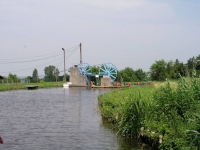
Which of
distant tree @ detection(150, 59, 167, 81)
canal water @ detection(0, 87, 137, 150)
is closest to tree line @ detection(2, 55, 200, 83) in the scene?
distant tree @ detection(150, 59, 167, 81)

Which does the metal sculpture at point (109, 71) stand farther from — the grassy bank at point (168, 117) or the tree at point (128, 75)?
the grassy bank at point (168, 117)

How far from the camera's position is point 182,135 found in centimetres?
1031

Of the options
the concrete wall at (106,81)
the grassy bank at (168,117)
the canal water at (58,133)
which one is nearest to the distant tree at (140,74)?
the concrete wall at (106,81)

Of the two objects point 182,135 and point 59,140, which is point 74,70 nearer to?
point 59,140

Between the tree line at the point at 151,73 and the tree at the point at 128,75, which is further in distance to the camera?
the tree at the point at 128,75

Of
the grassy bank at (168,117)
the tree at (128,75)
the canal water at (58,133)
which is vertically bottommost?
the canal water at (58,133)

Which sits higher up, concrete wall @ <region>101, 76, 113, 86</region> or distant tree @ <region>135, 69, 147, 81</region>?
distant tree @ <region>135, 69, 147, 81</region>

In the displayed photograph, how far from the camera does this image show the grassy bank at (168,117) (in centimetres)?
1008

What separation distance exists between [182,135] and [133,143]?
340 cm

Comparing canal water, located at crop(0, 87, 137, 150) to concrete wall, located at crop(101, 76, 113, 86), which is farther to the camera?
concrete wall, located at crop(101, 76, 113, 86)

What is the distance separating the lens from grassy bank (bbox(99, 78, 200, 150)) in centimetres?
1008

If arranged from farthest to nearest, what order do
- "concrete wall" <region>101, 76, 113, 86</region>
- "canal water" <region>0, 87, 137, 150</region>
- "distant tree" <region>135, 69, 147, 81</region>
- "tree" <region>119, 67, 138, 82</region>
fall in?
1. "distant tree" <region>135, 69, 147, 81</region>
2. "tree" <region>119, 67, 138, 82</region>
3. "concrete wall" <region>101, 76, 113, 86</region>
4. "canal water" <region>0, 87, 137, 150</region>

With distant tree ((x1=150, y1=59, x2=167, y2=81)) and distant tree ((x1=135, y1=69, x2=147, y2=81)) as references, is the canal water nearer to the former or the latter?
distant tree ((x1=150, y1=59, x2=167, y2=81))

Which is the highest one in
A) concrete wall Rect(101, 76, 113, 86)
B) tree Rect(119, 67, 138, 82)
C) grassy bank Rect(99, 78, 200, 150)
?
tree Rect(119, 67, 138, 82)
